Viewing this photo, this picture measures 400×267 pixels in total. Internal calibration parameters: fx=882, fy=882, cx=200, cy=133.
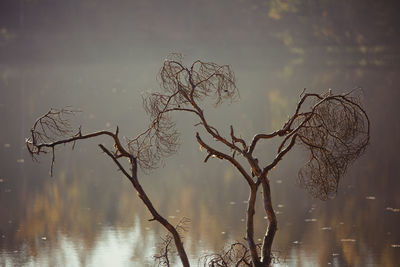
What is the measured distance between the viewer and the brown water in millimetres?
7730

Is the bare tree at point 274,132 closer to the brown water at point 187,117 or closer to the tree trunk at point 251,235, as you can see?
the tree trunk at point 251,235

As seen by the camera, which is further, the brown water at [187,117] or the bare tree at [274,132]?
the brown water at [187,117]

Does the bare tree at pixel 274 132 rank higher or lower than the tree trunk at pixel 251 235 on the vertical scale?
higher

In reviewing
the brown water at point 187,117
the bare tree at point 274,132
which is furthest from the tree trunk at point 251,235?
the brown water at point 187,117

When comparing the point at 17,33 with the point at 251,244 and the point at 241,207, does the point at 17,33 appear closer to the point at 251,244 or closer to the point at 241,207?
the point at 241,207

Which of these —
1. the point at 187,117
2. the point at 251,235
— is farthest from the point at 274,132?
the point at 187,117

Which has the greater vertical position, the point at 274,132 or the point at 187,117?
the point at 187,117

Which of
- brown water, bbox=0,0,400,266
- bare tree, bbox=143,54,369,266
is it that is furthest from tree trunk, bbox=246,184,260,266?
brown water, bbox=0,0,400,266

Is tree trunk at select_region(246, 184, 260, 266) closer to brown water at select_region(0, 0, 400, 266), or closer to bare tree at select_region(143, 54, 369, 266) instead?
bare tree at select_region(143, 54, 369, 266)

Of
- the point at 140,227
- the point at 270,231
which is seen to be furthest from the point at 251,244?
the point at 140,227

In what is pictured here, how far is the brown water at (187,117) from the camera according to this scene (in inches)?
304

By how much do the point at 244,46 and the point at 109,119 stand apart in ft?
71.1

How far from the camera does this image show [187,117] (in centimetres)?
1811

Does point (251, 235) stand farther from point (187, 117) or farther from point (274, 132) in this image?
point (187, 117)
